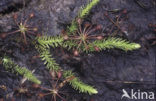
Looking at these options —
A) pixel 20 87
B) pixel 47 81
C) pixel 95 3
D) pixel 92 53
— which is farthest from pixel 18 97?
pixel 95 3

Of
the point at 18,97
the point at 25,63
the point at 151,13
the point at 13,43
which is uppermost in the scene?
the point at 151,13

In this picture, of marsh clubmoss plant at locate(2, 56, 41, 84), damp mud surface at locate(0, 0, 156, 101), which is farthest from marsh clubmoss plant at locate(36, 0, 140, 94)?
marsh clubmoss plant at locate(2, 56, 41, 84)

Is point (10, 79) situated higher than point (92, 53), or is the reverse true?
point (92, 53)

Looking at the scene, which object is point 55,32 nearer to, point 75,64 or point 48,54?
point 48,54

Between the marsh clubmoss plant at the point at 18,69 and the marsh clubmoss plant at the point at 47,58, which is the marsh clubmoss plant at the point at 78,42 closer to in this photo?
the marsh clubmoss plant at the point at 47,58

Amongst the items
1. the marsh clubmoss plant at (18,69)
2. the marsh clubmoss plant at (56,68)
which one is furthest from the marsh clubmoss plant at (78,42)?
the marsh clubmoss plant at (18,69)
